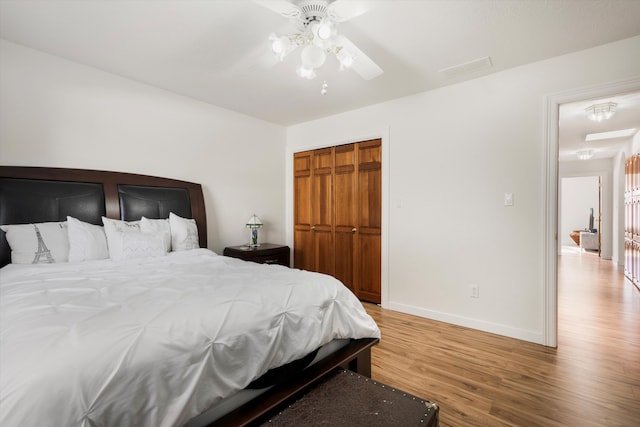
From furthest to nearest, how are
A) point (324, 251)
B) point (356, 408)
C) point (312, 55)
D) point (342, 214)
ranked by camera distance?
point (324, 251)
point (342, 214)
point (312, 55)
point (356, 408)

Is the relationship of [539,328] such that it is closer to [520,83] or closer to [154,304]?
[520,83]

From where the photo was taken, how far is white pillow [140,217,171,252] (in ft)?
8.69

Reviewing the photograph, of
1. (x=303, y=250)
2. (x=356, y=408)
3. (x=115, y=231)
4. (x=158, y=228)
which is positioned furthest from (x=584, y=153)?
(x=115, y=231)

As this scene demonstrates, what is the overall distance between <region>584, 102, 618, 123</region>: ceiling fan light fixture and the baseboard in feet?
9.50

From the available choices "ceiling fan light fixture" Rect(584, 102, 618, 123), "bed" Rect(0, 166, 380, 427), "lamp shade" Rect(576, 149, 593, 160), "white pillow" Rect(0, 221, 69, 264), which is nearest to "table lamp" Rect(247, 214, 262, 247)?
"bed" Rect(0, 166, 380, 427)

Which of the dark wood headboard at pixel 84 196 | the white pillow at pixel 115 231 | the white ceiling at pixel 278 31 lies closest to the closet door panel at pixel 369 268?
the white ceiling at pixel 278 31

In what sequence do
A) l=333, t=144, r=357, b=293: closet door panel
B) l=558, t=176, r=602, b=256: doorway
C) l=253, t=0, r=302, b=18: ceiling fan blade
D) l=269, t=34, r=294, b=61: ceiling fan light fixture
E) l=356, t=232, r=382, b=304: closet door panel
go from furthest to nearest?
1. l=558, t=176, r=602, b=256: doorway
2. l=333, t=144, r=357, b=293: closet door panel
3. l=356, t=232, r=382, b=304: closet door panel
4. l=269, t=34, r=294, b=61: ceiling fan light fixture
5. l=253, t=0, r=302, b=18: ceiling fan blade

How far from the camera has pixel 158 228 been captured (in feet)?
9.00

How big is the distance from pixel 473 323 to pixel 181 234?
293 centimetres

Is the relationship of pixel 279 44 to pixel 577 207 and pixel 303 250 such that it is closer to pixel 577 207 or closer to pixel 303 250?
pixel 303 250

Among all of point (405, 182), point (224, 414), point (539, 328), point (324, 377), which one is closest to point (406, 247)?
point (405, 182)

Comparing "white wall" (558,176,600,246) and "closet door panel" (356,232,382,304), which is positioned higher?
"white wall" (558,176,600,246)

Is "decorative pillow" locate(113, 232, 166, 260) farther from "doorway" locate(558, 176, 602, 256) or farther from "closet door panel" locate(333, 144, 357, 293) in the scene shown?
"doorway" locate(558, 176, 602, 256)

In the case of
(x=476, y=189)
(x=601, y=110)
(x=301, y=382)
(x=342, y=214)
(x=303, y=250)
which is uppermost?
(x=601, y=110)
